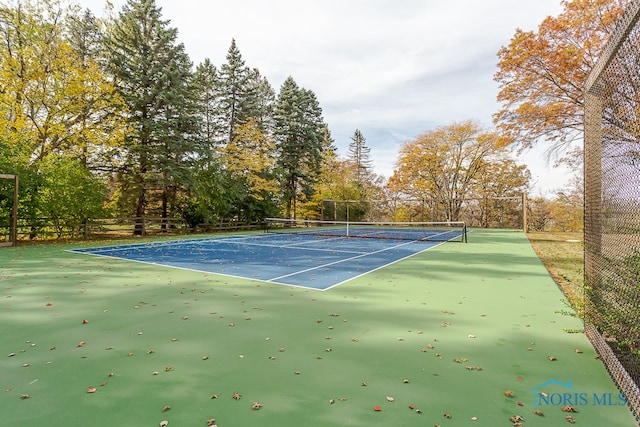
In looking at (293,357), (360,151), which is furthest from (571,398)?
(360,151)

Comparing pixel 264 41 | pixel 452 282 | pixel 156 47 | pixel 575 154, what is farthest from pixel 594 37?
pixel 156 47

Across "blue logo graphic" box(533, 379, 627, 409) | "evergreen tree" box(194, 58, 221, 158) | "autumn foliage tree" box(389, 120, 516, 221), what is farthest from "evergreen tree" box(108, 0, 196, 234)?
"blue logo graphic" box(533, 379, 627, 409)

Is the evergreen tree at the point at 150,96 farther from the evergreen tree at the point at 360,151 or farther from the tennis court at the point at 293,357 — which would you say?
the evergreen tree at the point at 360,151

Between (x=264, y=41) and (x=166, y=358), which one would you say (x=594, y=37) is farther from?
(x=166, y=358)

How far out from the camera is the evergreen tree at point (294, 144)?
2560cm

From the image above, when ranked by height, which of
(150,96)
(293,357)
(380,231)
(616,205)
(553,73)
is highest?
(150,96)

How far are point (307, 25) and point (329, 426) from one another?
414 inches

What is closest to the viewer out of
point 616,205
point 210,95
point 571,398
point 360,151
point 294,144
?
point 571,398

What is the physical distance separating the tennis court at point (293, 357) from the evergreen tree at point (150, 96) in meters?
11.9

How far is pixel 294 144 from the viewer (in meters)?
25.8

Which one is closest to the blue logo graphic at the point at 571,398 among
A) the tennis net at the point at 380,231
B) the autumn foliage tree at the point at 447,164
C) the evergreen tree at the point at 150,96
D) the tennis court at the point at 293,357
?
the tennis court at the point at 293,357

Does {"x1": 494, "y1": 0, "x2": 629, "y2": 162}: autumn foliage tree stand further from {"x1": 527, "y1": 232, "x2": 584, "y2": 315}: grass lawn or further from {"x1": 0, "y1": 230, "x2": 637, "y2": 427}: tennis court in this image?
{"x1": 0, "y1": 230, "x2": 637, "y2": 427}: tennis court

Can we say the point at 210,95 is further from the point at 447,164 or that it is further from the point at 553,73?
the point at 553,73

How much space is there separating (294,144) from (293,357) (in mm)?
23880
